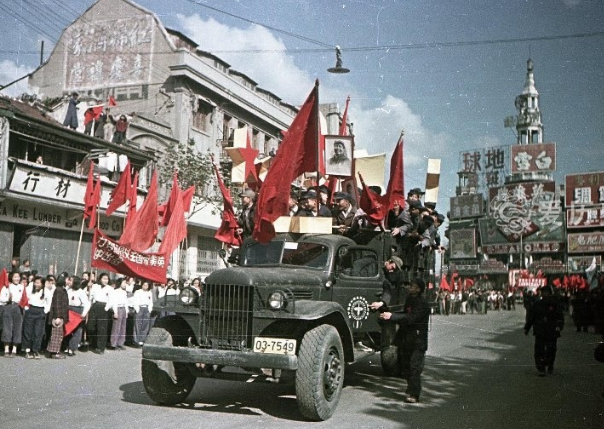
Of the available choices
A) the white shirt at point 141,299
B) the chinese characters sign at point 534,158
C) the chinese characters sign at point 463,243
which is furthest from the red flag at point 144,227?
the chinese characters sign at point 463,243

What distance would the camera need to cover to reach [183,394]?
25.6ft

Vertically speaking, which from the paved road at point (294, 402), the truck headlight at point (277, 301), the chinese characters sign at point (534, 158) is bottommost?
the paved road at point (294, 402)

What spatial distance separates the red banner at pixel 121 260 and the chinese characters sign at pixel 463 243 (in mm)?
68812

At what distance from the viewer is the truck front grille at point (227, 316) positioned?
7230mm

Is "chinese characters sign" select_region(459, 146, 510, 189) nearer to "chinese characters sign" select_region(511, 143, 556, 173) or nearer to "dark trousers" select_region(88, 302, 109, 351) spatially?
"chinese characters sign" select_region(511, 143, 556, 173)

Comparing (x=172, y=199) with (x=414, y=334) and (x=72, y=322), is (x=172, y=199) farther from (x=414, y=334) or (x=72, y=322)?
(x=414, y=334)

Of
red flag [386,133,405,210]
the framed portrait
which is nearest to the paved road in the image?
red flag [386,133,405,210]

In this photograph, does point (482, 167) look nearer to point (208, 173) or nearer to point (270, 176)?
point (208, 173)

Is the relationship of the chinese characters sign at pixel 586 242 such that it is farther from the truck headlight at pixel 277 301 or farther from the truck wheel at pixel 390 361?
Result: the truck headlight at pixel 277 301

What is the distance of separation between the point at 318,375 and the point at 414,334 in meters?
2.08

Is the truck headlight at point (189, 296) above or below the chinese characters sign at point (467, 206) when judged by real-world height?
below

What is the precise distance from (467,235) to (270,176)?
238ft

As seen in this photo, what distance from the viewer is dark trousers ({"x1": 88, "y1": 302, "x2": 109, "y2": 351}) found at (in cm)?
1438

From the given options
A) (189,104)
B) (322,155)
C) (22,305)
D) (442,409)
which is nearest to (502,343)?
(322,155)
